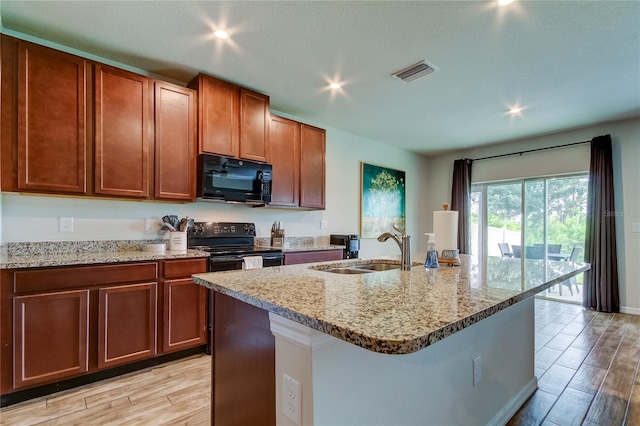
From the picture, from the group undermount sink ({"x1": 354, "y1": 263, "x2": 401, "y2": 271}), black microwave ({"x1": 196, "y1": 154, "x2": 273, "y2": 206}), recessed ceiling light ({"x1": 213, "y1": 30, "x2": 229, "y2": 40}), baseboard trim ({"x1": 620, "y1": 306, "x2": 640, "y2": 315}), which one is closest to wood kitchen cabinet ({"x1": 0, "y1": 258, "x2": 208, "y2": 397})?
black microwave ({"x1": 196, "y1": 154, "x2": 273, "y2": 206})

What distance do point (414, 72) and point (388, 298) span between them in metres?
2.38

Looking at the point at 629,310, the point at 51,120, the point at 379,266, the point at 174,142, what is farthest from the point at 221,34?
the point at 629,310

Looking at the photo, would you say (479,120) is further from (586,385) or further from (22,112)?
(22,112)

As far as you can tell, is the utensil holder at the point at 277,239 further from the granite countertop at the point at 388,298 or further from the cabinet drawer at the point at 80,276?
the granite countertop at the point at 388,298

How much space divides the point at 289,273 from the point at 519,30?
226 cm

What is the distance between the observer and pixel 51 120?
7.11 feet

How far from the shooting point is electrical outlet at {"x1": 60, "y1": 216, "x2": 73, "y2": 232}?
2432mm

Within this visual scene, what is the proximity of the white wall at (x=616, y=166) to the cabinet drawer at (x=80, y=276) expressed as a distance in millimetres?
5099

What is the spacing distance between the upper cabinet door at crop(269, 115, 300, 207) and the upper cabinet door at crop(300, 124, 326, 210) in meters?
0.07

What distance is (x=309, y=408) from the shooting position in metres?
0.85

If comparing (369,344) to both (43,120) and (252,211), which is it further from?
(252,211)

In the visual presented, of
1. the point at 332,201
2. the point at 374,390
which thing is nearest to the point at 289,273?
the point at 374,390

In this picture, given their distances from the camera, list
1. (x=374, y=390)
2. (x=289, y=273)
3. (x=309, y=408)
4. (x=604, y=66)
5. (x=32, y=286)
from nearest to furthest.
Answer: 1. (x=309, y=408)
2. (x=374, y=390)
3. (x=289, y=273)
4. (x=32, y=286)
5. (x=604, y=66)

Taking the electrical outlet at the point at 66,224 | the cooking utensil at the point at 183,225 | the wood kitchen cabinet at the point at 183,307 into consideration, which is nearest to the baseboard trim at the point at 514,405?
the wood kitchen cabinet at the point at 183,307
